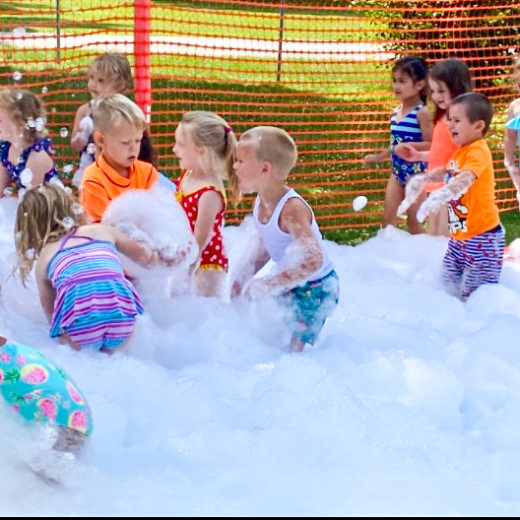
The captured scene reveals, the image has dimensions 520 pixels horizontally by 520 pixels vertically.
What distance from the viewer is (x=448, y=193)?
207 inches

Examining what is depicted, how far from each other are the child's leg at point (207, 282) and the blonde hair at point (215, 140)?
17.1 inches

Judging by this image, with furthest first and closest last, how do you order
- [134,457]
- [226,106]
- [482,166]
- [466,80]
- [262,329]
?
[226,106] < [466,80] < [482,166] < [262,329] < [134,457]

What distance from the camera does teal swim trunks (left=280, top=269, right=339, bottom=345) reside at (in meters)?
4.69

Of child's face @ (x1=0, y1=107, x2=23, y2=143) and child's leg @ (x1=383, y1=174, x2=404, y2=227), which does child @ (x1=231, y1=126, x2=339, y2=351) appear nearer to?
child's face @ (x1=0, y1=107, x2=23, y2=143)

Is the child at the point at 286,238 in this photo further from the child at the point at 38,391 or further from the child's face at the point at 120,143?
the child at the point at 38,391

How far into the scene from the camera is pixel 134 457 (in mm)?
3715

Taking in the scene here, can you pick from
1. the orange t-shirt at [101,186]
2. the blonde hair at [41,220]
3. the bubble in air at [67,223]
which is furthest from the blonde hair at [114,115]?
the bubble in air at [67,223]

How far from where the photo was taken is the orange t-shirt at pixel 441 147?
6156mm

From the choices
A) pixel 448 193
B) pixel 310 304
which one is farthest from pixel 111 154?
pixel 448 193

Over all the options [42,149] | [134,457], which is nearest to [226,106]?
[42,149]

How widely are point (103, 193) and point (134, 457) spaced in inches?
68.8

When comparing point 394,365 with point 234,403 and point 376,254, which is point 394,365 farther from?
point 376,254

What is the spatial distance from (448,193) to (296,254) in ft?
3.84

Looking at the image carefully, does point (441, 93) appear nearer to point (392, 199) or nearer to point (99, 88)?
point (392, 199)
